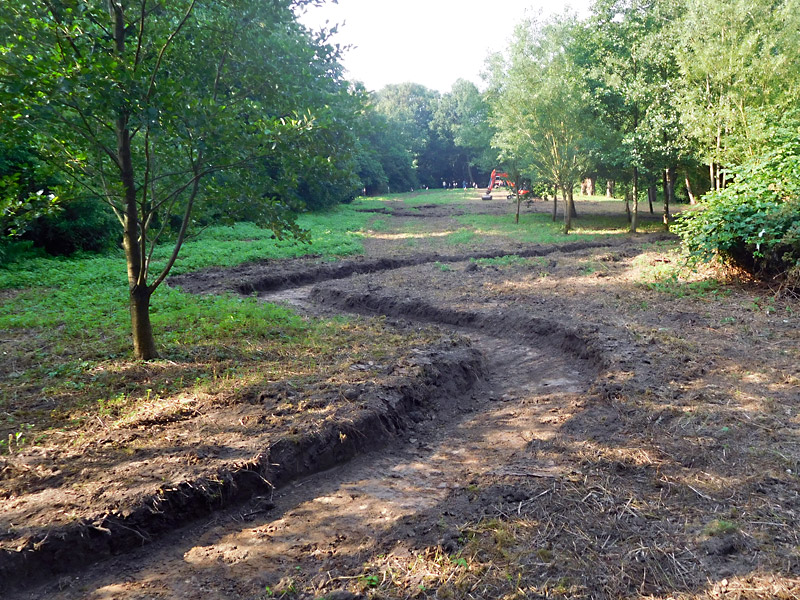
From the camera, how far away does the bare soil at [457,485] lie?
10.3ft

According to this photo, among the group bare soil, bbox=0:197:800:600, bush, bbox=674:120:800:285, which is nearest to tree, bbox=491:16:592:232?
bush, bbox=674:120:800:285

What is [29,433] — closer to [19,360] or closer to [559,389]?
[19,360]

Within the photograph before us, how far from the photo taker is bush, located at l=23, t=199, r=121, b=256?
14.1 metres

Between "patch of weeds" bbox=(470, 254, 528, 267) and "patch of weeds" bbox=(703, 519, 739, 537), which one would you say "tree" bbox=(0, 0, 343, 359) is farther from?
"patch of weeds" bbox=(470, 254, 528, 267)

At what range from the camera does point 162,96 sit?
4.77 m

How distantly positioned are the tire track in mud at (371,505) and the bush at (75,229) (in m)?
12.3

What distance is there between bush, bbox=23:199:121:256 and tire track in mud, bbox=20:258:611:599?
1230 centimetres

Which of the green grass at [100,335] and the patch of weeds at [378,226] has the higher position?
the patch of weeds at [378,226]

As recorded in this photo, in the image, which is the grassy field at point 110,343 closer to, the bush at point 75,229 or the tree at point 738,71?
the bush at point 75,229

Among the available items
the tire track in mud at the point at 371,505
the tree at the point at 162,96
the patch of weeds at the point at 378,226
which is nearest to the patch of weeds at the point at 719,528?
the tire track in mud at the point at 371,505

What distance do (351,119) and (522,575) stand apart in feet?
14.6

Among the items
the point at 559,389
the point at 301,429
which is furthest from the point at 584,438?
the point at 301,429

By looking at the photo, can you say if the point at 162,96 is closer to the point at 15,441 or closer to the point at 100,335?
the point at 15,441

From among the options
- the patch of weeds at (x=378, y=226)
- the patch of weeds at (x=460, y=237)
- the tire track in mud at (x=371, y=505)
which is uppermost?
the patch of weeds at (x=378, y=226)
